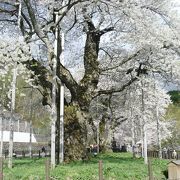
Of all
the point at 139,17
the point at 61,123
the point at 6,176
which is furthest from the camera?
the point at 61,123

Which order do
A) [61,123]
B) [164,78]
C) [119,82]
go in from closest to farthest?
1. [61,123]
2. [164,78]
3. [119,82]

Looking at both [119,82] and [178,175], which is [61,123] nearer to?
[178,175]

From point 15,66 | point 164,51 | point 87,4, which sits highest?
point 87,4

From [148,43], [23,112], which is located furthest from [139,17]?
[23,112]

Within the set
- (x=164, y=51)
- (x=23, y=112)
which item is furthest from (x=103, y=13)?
(x=23, y=112)

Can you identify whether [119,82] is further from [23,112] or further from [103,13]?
[23,112]

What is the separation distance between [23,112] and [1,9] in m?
34.6

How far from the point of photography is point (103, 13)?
20969 millimetres

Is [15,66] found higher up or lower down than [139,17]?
lower down

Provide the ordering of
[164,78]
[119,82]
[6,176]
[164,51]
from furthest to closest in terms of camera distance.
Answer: [119,82], [164,78], [164,51], [6,176]

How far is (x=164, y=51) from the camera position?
20.4 meters

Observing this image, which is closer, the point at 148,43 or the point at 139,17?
the point at 139,17

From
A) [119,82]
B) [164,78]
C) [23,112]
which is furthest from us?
[23,112]

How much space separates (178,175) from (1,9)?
1212cm
